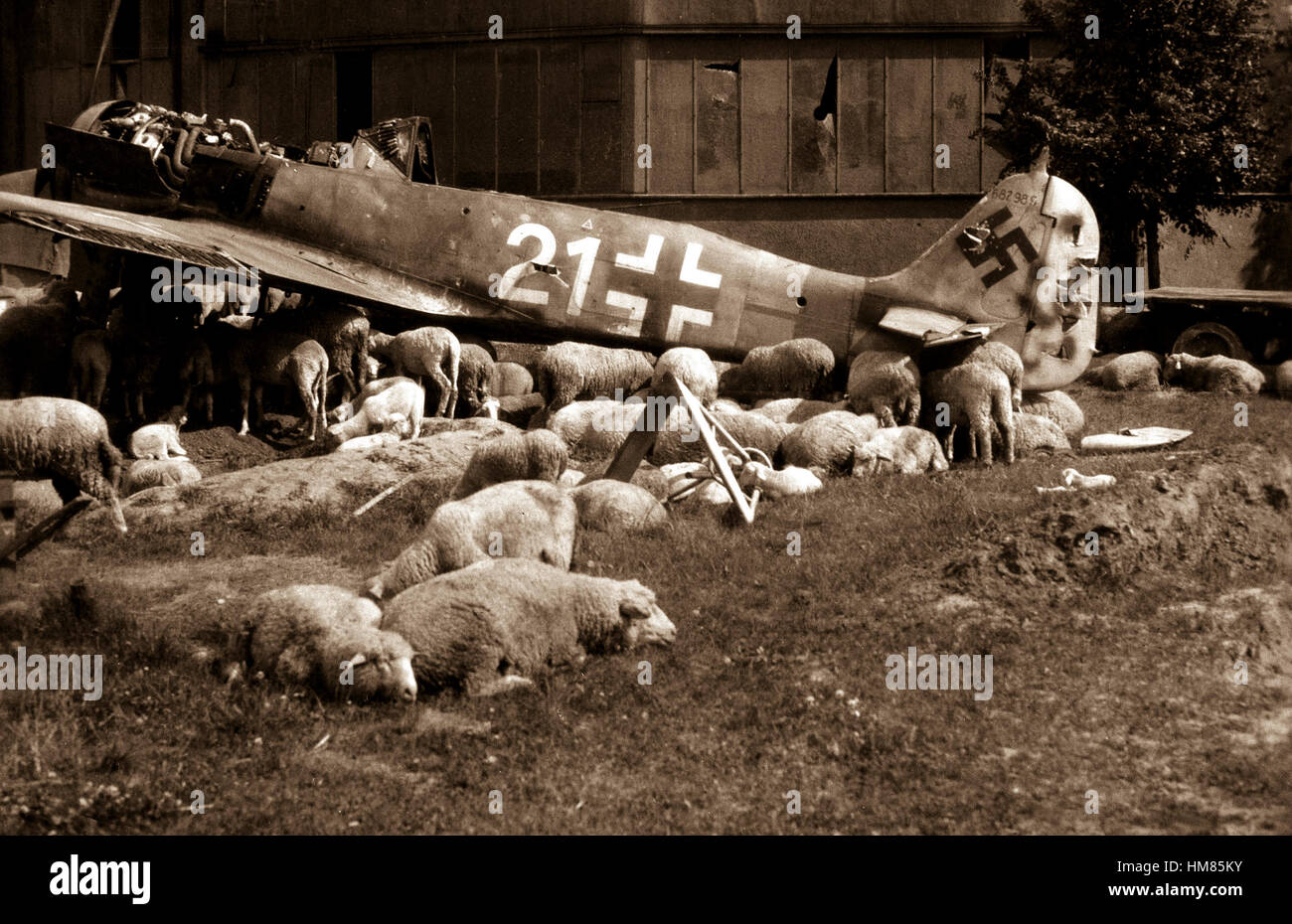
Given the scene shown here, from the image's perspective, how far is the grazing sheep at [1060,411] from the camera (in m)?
17.4

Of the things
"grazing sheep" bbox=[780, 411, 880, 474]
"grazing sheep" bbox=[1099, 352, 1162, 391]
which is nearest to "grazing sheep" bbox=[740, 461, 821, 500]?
"grazing sheep" bbox=[780, 411, 880, 474]

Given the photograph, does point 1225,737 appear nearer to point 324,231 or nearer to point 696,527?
point 696,527

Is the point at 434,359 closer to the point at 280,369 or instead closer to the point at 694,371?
the point at 280,369

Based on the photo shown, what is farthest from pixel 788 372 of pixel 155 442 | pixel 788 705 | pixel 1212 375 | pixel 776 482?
pixel 788 705

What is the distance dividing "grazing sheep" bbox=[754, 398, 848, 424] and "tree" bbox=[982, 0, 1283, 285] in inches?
390

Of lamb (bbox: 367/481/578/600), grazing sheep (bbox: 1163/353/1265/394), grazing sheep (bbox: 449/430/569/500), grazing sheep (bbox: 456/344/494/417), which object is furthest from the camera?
grazing sheep (bbox: 1163/353/1265/394)

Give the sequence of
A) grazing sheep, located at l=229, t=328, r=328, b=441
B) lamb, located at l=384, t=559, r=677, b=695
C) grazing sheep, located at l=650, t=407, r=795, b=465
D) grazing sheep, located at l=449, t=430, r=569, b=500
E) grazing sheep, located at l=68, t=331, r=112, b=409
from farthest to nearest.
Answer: grazing sheep, located at l=229, t=328, r=328, b=441 → grazing sheep, located at l=68, t=331, r=112, b=409 → grazing sheep, located at l=650, t=407, r=795, b=465 → grazing sheep, located at l=449, t=430, r=569, b=500 → lamb, located at l=384, t=559, r=677, b=695

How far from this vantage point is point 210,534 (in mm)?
13156

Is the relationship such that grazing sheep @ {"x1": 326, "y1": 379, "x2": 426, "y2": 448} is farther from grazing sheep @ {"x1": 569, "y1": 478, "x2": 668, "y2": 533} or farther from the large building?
the large building

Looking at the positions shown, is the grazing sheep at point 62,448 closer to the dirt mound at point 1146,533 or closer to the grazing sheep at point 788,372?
the dirt mound at point 1146,533

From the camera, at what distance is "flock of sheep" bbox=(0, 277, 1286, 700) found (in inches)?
353

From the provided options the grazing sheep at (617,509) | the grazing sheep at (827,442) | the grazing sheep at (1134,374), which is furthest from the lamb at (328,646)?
the grazing sheep at (1134,374)

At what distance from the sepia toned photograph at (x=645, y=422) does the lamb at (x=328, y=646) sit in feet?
0.10

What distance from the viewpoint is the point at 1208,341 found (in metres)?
24.1
